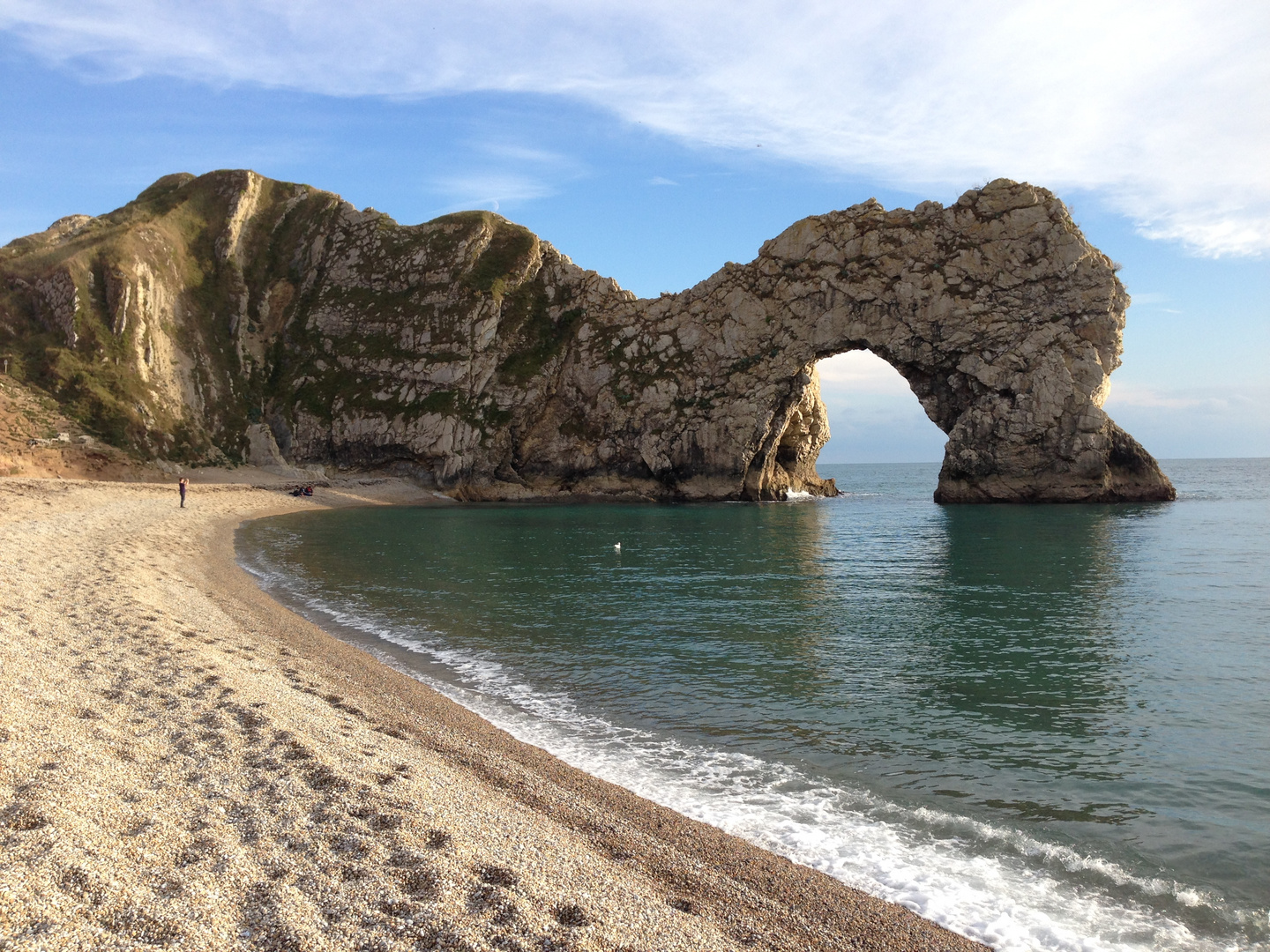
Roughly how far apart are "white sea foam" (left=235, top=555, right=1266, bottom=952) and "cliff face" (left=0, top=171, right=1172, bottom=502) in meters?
70.4

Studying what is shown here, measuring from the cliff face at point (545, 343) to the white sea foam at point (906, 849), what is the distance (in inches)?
2770

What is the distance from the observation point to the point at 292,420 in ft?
299

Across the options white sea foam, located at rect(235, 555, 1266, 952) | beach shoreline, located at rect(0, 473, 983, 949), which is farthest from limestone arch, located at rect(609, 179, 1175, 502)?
beach shoreline, located at rect(0, 473, 983, 949)

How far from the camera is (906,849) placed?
929 cm

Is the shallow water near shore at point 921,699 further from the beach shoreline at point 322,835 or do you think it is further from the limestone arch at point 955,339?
the limestone arch at point 955,339

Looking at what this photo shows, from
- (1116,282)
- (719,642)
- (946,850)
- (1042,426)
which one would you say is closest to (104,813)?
(946,850)

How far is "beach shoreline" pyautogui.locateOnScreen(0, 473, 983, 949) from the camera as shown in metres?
6.09

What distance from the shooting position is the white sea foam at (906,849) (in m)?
7.72

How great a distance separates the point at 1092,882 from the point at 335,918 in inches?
327

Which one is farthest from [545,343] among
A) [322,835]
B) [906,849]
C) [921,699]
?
[322,835]

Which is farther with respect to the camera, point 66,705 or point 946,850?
point 66,705

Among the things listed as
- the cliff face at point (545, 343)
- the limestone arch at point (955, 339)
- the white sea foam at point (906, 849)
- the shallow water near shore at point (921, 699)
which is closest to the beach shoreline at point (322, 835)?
the white sea foam at point (906, 849)

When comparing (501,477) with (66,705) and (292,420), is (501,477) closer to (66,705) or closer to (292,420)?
(292,420)

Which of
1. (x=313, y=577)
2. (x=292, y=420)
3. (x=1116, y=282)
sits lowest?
(x=313, y=577)
